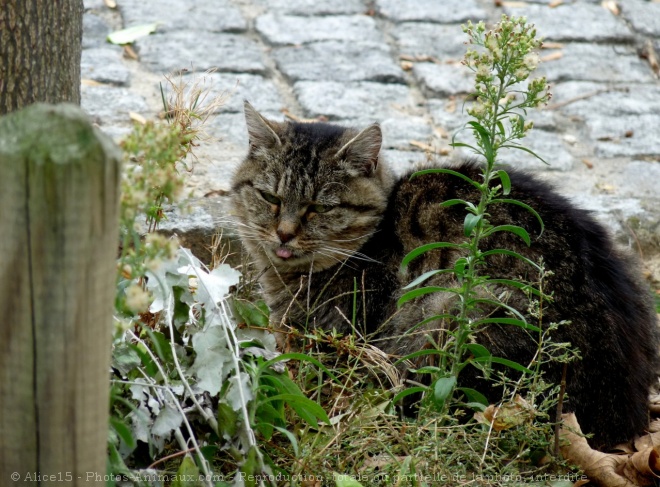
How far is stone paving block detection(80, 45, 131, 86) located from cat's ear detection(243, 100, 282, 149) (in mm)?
1765

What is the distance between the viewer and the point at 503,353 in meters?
3.06

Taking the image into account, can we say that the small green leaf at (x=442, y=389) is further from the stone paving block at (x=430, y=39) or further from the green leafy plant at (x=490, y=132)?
the stone paving block at (x=430, y=39)

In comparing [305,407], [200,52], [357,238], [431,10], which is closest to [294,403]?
[305,407]

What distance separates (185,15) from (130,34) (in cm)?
56

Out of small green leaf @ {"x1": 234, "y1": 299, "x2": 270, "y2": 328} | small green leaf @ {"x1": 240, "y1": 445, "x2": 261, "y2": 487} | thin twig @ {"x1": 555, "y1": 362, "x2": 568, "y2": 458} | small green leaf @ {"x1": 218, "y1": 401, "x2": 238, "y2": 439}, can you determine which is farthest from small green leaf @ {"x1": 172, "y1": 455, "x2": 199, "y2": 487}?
thin twig @ {"x1": 555, "y1": 362, "x2": 568, "y2": 458}

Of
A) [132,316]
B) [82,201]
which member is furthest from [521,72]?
[82,201]

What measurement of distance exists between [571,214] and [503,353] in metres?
0.67

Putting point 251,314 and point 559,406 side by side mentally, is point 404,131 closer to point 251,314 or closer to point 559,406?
point 251,314

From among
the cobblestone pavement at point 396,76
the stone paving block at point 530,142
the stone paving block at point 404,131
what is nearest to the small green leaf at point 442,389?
the cobblestone pavement at point 396,76

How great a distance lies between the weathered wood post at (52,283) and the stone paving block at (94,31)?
4544 mm

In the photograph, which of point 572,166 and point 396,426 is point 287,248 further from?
point 572,166

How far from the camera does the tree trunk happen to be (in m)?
3.01

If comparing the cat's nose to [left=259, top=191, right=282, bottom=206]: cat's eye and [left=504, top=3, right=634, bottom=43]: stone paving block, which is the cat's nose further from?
[left=504, top=3, right=634, bottom=43]: stone paving block

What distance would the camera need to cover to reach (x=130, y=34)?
5.93 metres
